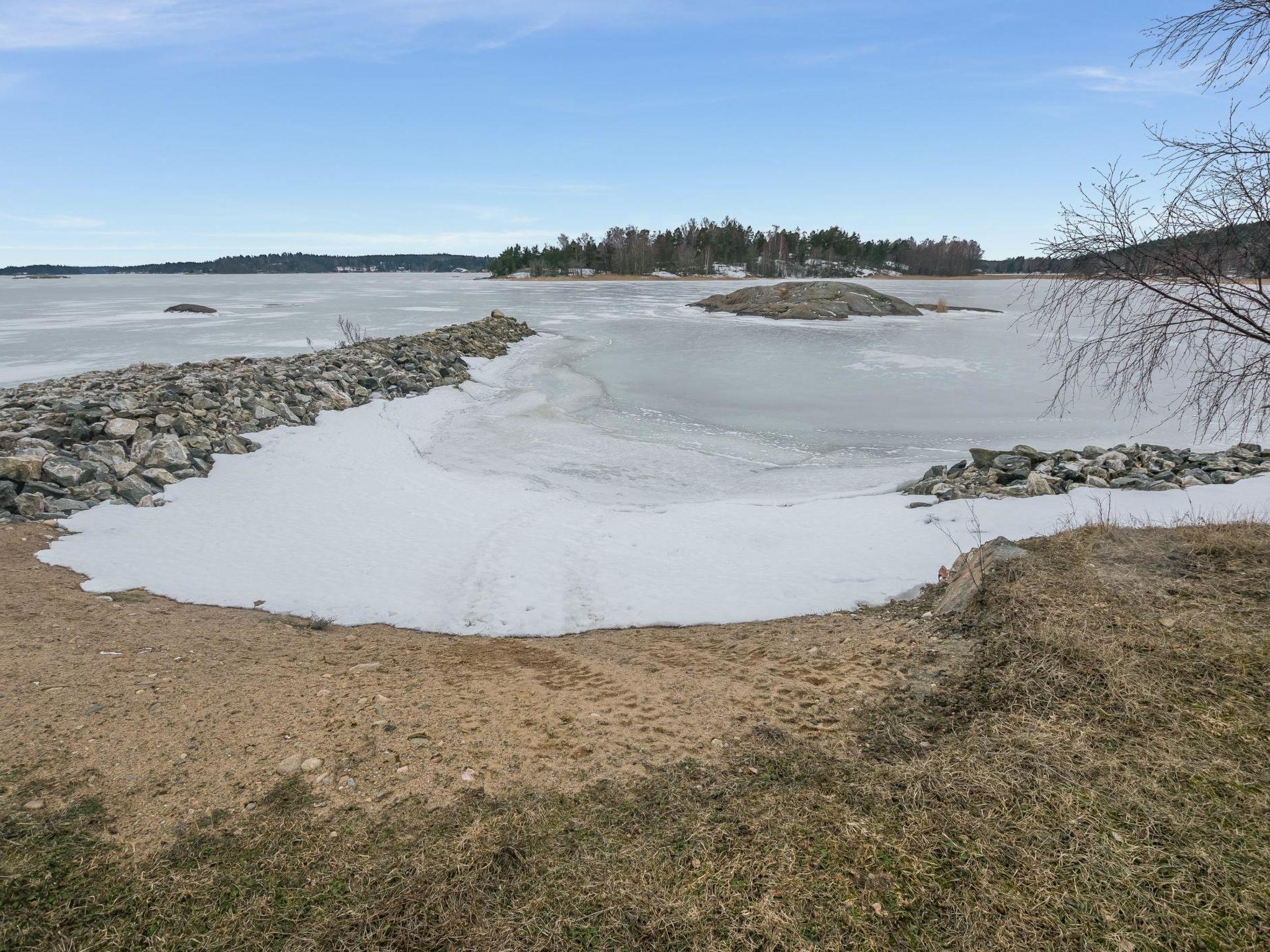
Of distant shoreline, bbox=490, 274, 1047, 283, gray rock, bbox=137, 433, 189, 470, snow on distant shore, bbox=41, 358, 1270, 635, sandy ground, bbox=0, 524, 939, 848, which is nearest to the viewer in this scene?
sandy ground, bbox=0, 524, 939, 848

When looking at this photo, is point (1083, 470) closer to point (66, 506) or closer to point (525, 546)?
point (525, 546)

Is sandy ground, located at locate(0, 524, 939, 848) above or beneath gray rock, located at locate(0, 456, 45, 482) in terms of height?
beneath

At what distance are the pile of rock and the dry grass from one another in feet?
15.8

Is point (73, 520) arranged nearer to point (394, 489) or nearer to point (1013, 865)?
point (394, 489)

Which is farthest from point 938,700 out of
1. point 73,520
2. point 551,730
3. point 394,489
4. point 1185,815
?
point 73,520

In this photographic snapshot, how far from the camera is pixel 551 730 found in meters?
3.58

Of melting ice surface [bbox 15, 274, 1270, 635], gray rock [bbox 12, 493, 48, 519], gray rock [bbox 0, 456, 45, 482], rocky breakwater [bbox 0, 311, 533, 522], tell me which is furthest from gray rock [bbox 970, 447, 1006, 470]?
gray rock [bbox 0, 456, 45, 482]

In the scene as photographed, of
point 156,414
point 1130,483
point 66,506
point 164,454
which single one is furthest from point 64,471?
point 1130,483

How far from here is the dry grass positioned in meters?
2.18

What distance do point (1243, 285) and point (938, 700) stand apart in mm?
3744

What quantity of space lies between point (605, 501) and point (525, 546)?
6.31ft

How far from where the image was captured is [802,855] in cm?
248

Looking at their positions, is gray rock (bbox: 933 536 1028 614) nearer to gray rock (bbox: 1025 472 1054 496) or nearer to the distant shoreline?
gray rock (bbox: 1025 472 1054 496)

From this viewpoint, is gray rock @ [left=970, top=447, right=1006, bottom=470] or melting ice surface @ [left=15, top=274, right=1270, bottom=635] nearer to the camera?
melting ice surface @ [left=15, top=274, right=1270, bottom=635]
